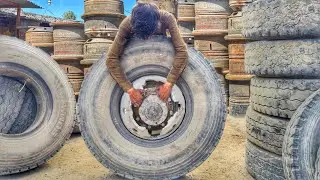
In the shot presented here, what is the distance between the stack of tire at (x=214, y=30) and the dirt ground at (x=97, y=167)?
255 centimetres

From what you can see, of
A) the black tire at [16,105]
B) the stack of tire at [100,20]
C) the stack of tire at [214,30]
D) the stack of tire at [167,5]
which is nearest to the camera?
the black tire at [16,105]

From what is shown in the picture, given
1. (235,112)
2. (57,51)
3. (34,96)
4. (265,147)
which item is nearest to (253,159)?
(265,147)

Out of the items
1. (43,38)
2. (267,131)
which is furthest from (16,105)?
(43,38)

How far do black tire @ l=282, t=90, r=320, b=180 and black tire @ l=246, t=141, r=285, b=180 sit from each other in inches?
19.3

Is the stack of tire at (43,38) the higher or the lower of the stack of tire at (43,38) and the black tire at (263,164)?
the higher

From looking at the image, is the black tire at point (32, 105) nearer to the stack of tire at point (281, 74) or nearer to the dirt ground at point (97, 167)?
the dirt ground at point (97, 167)

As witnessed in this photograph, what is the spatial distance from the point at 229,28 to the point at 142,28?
3735mm

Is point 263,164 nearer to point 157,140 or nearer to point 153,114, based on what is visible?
point 157,140

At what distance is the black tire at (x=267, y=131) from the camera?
237 centimetres

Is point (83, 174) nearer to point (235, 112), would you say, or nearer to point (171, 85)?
point (171, 85)

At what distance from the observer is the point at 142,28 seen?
2.41 metres

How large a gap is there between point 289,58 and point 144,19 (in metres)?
1.15

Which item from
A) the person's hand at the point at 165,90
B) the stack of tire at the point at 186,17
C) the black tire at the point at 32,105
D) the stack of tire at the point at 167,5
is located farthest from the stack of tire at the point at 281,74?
the stack of tire at the point at 167,5

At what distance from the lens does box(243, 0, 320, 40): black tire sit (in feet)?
7.23
